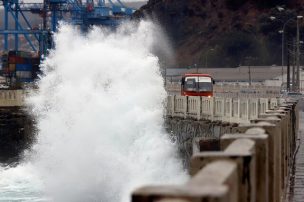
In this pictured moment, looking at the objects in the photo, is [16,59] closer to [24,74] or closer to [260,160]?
[24,74]

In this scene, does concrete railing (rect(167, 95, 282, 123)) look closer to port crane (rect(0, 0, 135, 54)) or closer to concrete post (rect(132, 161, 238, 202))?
concrete post (rect(132, 161, 238, 202))

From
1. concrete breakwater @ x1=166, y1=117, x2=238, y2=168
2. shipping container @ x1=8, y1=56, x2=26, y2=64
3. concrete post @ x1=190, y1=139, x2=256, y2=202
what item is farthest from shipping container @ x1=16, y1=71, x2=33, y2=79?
concrete post @ x1=190, y1=139, x2=256, y2=202

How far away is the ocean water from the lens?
25.2 m

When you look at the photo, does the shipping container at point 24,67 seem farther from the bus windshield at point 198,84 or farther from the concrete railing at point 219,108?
the concrete railing at point 219,108

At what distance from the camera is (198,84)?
37719 mm

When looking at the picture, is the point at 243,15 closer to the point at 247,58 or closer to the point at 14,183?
the point at 247,58

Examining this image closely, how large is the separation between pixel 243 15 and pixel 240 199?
4174 inches

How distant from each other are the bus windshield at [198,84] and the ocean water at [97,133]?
2788mm

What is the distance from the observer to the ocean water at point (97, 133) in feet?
82.7

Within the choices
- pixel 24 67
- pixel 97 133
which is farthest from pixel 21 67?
pixel 97 133

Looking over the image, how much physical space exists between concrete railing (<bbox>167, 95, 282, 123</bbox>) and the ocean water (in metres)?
0.73

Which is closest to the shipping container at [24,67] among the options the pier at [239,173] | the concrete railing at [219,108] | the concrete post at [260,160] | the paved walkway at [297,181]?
the concrete railing at [219,108]

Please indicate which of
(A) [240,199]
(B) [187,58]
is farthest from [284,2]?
(A) [240,199]

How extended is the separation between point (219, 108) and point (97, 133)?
4.89 m
